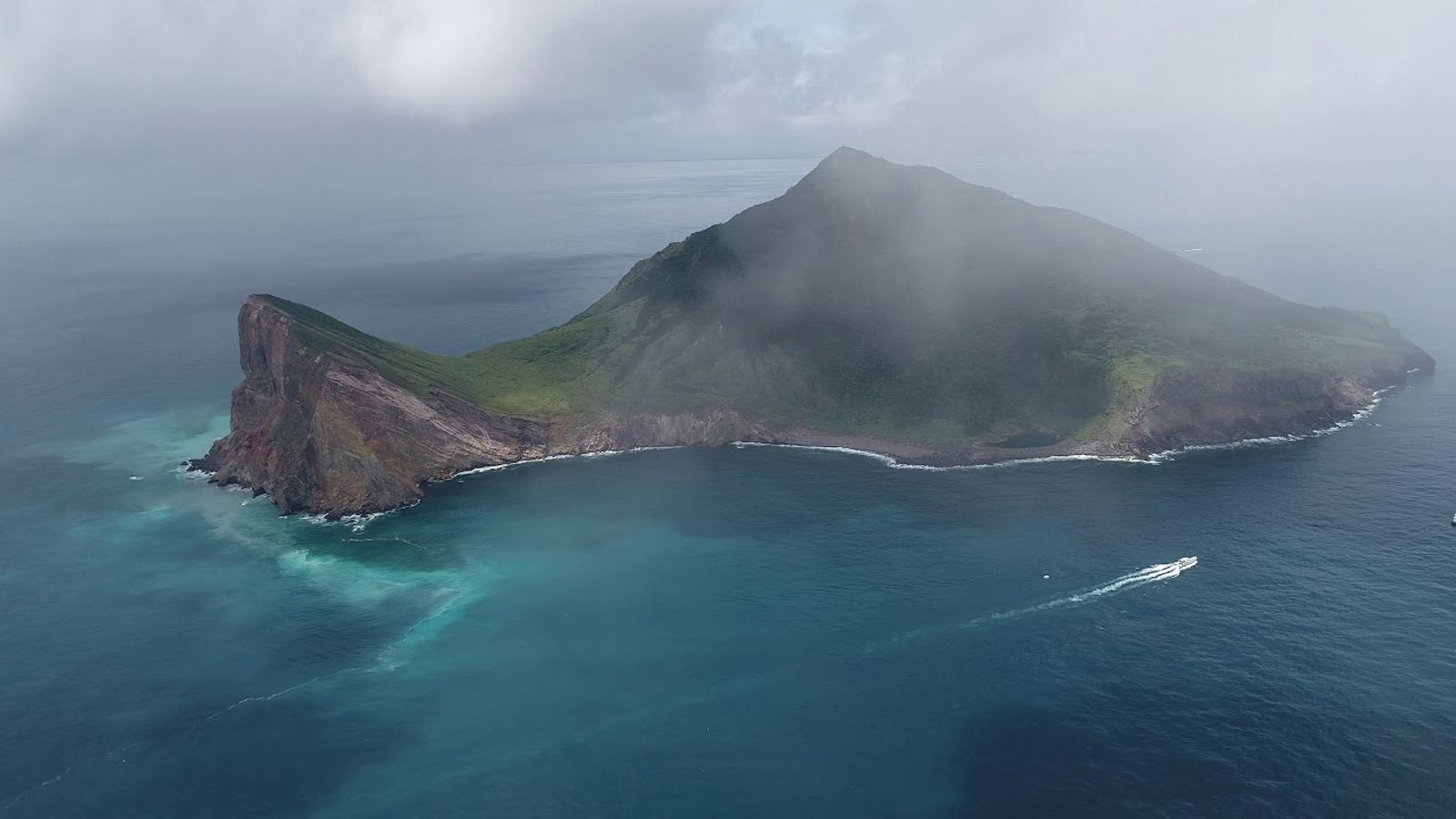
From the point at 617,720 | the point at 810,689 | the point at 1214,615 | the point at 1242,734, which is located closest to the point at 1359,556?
Result: the point at 1214,615

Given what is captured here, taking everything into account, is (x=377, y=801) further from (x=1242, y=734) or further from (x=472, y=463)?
(x=472, y=463)

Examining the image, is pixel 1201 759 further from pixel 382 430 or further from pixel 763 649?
pixel 382 430

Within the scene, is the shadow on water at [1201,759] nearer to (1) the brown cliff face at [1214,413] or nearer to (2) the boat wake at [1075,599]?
(2) the boat wake at [1075,599]

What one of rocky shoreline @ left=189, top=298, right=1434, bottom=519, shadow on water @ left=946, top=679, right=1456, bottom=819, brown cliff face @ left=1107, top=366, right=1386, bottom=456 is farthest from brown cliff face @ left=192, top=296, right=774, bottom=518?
brown cliff face @ left=1107, top=366, right=1386, bottom=456

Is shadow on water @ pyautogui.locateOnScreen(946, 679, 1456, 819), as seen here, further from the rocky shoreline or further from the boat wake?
the rocky shoreline

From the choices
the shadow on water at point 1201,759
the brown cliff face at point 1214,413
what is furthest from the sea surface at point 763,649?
the brown cliff face at point 1214,413
